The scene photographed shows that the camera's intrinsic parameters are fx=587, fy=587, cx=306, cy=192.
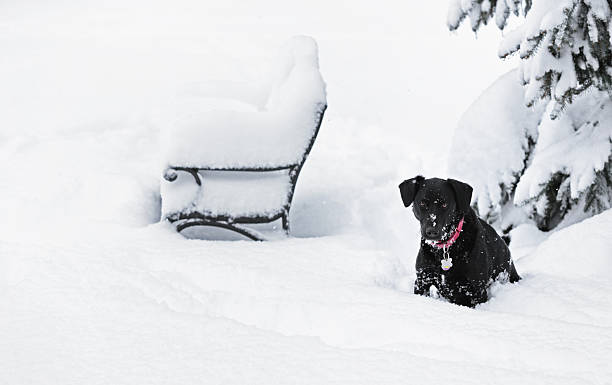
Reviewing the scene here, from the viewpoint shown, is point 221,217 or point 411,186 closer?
point 411,186

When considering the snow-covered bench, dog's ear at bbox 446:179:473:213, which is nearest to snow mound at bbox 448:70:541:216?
the snow-covered bench

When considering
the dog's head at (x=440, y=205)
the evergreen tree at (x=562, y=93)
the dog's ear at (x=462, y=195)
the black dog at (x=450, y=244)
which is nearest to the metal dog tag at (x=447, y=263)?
the black dog at (x=450, y=244)

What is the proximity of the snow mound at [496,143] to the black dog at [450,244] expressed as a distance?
164 cm

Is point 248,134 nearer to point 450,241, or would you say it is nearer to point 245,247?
point 245,247

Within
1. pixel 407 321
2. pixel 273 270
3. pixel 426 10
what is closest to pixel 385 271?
pixel 273 270

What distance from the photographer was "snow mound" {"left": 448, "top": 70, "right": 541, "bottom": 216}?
4.75 meters

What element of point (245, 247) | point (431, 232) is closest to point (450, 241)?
point (431, 232)

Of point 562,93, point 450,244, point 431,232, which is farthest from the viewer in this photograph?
point 562,93

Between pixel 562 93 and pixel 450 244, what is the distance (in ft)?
4.41

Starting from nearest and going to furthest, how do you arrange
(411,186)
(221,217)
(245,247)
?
1. (411,186)
2. (245,247)
3. (221,217)

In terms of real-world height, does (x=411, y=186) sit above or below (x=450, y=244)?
above

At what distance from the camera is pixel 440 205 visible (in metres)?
3.07

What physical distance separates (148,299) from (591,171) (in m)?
3.13

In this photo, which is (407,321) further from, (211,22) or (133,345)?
(211,22)
